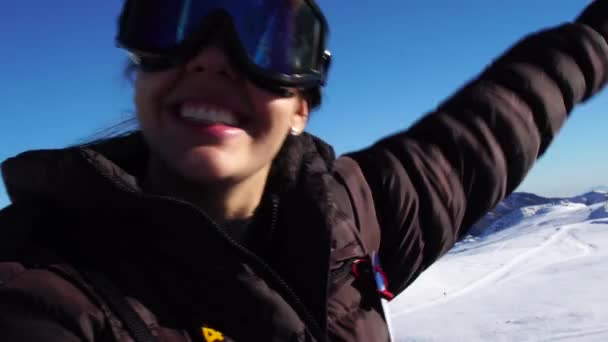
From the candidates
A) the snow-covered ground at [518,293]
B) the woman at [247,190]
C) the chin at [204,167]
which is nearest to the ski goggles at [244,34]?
the woman at [247,190]

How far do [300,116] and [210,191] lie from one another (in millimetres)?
381

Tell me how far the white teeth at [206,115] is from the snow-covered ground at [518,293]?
23.0 feet

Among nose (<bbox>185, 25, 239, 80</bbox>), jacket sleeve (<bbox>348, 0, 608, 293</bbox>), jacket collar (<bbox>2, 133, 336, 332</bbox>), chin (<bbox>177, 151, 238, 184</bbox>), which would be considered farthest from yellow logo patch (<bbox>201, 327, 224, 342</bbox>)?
jacket sleeve (<bbox>348, 0, 608, 293</bbox>)

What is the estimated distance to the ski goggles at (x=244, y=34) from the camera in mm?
1237

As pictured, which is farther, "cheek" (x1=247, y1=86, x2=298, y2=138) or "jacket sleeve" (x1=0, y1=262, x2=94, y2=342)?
"cheek" (x1=247, y1=86, x2=298, y2=138)

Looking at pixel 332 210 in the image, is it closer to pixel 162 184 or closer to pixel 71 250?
pixel 162 184

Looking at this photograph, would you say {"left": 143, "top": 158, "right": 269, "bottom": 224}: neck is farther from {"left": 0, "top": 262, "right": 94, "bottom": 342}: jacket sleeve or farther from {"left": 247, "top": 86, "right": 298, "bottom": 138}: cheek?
{"left": 0, "top": 262, "right": 94, "bottom": 342}: jacket sleeve

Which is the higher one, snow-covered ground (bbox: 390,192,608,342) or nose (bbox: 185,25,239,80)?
nose (bbox: 185,25,239,80)

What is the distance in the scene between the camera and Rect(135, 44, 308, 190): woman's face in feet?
3.82

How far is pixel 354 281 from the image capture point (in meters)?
1.33

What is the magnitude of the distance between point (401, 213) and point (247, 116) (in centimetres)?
58

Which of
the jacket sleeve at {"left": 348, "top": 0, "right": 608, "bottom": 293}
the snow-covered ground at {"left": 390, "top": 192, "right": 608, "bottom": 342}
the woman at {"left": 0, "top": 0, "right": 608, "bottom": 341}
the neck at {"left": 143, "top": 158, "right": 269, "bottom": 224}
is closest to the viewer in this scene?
the woman at {"left": 0, "top": 0, "right": 608, "bottom": 341}

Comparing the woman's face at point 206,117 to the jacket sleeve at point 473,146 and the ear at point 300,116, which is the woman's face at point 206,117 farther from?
the jacket sleeve at point 473,146

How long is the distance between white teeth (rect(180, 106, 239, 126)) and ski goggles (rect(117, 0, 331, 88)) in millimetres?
120
